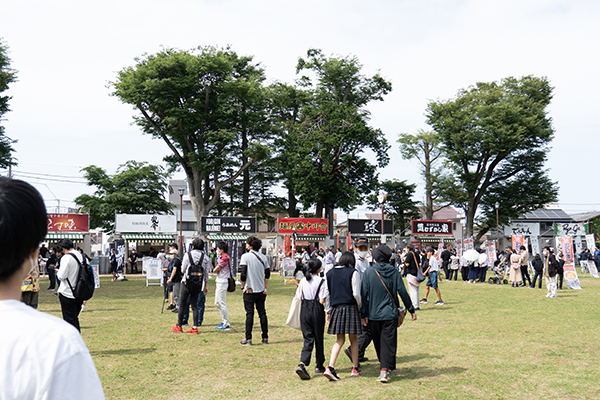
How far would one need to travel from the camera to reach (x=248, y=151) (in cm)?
3600

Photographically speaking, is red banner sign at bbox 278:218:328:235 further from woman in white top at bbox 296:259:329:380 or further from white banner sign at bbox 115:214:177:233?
woman in white top at bbox 296:259:329:380

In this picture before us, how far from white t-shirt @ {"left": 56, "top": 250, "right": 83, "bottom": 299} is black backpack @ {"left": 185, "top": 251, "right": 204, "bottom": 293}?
2.49 metres

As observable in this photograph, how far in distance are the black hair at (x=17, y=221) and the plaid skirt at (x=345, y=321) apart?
17.2 feet

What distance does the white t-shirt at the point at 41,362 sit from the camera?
1203 millimetres

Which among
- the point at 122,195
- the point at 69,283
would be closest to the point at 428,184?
the point at 122,195

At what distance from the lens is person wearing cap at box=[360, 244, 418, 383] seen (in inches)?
249

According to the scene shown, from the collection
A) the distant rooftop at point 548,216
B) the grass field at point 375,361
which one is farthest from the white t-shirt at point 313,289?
the distant rooftop at point 548,216

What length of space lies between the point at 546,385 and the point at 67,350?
6280 mm

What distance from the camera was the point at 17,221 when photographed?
1.36m

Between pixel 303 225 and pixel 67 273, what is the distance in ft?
100

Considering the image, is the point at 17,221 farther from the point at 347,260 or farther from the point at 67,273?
the point at 67,273

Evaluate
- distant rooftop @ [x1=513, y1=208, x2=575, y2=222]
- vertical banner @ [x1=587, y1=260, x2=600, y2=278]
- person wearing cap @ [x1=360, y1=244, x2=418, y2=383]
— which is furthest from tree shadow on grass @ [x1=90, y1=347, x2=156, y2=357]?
distant rooftop @ [x1=513, y1=208, x2=575, y2=222]

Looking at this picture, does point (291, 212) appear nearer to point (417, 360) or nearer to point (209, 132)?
point (209, 132)

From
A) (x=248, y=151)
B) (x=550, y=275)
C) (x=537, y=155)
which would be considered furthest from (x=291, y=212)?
(x=550, y=275)
